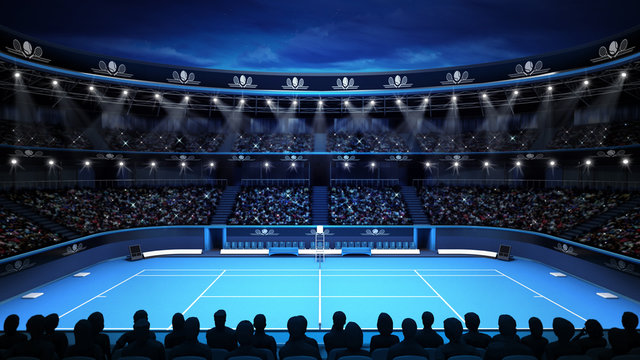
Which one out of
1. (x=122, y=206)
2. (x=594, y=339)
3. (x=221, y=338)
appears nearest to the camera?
(x=594, y=339)

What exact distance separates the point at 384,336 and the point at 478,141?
115 ft

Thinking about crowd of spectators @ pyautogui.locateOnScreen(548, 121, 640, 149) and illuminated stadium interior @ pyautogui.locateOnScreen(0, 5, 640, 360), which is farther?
crowd of spectators @ pyautogui.locateOnScreen(548, 121, 640, 149)

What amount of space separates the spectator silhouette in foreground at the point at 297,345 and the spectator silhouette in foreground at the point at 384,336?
4.01ft

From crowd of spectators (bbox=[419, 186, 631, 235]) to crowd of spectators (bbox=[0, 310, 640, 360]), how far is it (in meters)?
24.0

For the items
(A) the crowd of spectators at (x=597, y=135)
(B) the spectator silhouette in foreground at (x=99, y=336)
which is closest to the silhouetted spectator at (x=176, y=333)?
(B) the spectator silhouette in foreground at (x=99, y=336)

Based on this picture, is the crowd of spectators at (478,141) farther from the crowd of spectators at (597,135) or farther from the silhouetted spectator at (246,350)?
the silhouetted spectator at (246,350)

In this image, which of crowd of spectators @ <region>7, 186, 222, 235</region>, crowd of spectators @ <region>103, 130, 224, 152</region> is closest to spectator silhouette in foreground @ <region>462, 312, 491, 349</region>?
crowd of spectators @ <region>7, 186, 222, 235</region>

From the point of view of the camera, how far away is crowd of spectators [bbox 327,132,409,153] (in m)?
39.3

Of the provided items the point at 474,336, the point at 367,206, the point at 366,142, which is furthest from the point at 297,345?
the point at 366,142

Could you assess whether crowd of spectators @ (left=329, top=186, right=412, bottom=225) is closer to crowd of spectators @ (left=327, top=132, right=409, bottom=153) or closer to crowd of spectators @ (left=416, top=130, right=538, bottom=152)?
crowd of spectators @ (left=327, top=132, right=409, bottom=153)

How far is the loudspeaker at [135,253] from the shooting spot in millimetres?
28219

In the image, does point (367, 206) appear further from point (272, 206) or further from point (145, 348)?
point (145, 348)

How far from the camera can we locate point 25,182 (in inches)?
1206

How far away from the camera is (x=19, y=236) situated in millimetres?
22109
